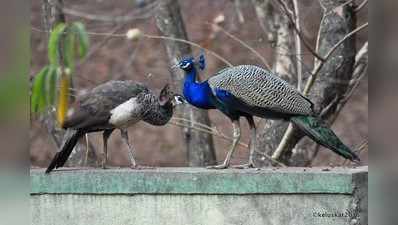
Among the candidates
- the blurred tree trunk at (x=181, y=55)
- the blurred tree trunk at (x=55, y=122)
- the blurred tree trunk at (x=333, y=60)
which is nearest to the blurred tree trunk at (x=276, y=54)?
the blurred tree trunk at (x=333, y=60)

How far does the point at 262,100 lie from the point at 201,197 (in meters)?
0.69

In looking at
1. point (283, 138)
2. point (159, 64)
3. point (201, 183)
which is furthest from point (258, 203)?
point (159, 64)

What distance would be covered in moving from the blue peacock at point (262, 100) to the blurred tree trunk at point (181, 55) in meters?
2.08

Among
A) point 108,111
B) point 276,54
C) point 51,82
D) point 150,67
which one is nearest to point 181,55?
point 276,54

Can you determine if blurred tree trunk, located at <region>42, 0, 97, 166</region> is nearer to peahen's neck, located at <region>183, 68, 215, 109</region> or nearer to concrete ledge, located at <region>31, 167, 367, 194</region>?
concrete ledge, located at <region>31, 167, 367, 194</region>

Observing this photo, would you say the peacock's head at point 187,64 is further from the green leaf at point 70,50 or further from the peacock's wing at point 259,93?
the green leaf at point 70,50

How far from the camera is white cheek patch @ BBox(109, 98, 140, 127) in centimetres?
482

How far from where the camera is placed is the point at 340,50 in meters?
6.33

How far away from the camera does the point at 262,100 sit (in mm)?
4668

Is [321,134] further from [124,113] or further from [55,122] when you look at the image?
[55,122]

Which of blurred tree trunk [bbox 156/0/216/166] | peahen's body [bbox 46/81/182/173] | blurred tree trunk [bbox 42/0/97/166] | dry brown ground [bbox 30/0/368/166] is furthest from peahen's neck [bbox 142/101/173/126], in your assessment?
dry brown ground [bbox 30/0/368/166]

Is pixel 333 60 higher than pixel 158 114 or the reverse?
higher
